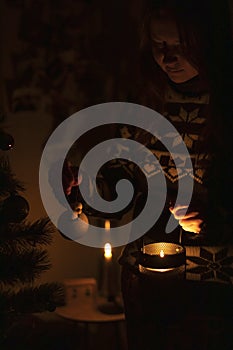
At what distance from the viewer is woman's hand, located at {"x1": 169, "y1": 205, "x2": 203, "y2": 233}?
1.28 metres

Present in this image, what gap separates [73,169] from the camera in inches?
57.1

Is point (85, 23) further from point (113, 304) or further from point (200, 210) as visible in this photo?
point (113, 304)

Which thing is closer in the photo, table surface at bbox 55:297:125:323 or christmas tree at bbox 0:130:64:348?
christmas tree at bbox 0:130:64:348

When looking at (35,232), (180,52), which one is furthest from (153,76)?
(35,232)

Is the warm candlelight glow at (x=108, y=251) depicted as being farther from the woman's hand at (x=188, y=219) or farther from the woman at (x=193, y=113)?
the woman's hand at (x=188, y=219)

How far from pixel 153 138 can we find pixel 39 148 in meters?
0.33

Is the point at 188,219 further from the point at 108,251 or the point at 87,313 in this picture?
the point at 87,313

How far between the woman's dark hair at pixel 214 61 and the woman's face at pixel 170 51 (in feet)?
0.04

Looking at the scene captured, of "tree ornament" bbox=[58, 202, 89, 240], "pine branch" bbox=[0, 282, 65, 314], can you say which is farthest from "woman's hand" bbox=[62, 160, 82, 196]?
"pine branch" bbox=[0, 282, 65, 314]

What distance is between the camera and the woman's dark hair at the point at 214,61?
1.27m

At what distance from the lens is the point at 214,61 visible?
128cm

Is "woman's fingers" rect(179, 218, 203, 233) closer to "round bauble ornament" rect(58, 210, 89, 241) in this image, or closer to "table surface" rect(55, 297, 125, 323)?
"round bauble ornament" rect(58, 210, 89, 241)

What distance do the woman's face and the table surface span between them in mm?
632

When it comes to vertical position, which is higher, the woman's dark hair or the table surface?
the woman's dark hair
